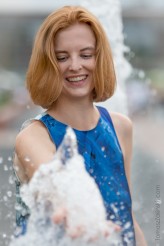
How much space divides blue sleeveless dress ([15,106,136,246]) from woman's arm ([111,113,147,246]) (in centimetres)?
3

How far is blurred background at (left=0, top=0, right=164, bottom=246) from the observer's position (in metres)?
5.02

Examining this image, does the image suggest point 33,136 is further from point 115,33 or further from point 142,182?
point 142,182

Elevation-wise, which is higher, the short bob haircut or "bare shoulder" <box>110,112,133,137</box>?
the short bob haircut

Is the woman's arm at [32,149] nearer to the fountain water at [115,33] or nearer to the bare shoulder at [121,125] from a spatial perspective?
the bare shoulder at [121,125]

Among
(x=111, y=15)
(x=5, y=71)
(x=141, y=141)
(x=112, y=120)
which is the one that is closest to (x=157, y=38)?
(x=5, y=71)

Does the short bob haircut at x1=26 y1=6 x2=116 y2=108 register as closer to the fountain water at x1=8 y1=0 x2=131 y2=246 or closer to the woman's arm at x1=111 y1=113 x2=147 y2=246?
the woman's arm at x1=111 y1=113 x2=147 y2=246

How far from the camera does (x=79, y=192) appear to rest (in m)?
1.99

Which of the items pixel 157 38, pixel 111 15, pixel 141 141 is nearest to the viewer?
pixel 111 15

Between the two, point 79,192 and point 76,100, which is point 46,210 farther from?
point 76,100

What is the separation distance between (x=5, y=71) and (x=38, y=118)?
1284 cm

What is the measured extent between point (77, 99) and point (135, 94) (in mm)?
7265

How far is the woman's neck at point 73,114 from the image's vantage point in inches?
93.3

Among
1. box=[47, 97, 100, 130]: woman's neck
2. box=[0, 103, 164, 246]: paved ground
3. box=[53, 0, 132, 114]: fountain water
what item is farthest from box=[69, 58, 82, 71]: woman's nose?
box=[53, 0, 132, 114]: fountain water

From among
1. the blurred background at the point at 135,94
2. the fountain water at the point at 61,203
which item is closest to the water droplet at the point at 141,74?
the blurred background at the point at 135,94
